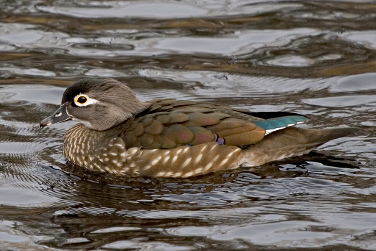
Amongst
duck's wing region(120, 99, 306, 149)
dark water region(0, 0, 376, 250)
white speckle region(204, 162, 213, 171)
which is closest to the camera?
dark water region(0, 0, 376, 250)

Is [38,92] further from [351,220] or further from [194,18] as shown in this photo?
[351,220]

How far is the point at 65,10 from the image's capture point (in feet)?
43.6

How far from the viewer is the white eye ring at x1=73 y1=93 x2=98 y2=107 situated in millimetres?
8789

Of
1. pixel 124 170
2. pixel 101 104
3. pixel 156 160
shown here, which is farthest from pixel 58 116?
pixel 156 160

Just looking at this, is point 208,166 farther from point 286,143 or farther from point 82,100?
point 82,100

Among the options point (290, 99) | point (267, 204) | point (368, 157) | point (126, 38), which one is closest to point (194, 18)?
point (126, 38)

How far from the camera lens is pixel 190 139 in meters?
8.33

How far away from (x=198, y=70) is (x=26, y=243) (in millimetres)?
5021

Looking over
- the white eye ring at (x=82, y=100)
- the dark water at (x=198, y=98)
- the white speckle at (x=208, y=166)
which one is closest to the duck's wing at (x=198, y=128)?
the white speckle at (x=208, y=166)

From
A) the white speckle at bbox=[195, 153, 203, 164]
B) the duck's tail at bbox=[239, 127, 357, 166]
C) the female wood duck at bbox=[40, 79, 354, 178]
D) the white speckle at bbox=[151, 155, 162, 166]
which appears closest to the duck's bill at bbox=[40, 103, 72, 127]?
the female wood duck at bbox=[40, 79, 354, 178]

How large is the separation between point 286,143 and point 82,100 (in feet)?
→ 6.99

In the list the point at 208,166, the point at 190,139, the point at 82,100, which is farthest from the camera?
the point at 82,100

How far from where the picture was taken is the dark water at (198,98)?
7.01 m

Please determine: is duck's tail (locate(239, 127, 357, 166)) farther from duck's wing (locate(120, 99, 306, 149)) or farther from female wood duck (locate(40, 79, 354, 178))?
duck's wing (locate(120, 99, 306, 149))
